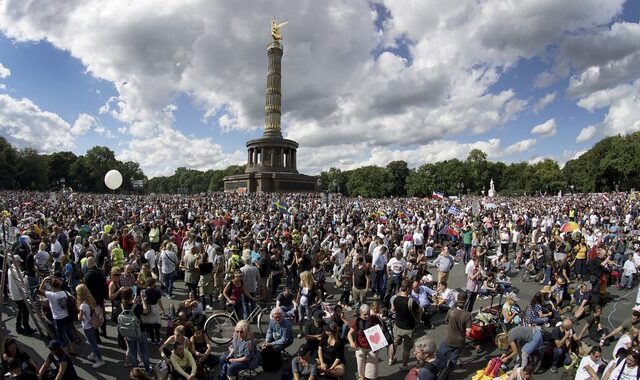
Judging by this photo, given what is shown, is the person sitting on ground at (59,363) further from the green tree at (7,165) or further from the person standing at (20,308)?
the green tree at (7,165)

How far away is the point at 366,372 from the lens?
5.93 meters

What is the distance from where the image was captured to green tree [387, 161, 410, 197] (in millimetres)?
104738

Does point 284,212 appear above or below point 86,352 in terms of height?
above

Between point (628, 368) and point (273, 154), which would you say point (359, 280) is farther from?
point (273, 154)

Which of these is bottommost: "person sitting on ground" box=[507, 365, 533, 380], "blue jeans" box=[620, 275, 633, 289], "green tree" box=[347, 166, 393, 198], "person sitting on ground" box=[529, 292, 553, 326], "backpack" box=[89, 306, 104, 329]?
"blue jeans" box=[620, 275, 633, 289]

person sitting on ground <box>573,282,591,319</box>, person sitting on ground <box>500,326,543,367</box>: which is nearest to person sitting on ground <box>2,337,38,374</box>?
person sitting on ground <box>500,326,543,367</box>

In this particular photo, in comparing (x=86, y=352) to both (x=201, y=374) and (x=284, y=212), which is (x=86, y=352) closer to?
(x=201, y=374)

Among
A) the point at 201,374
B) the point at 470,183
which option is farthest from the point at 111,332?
the point at 470,183

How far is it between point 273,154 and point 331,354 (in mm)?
62040

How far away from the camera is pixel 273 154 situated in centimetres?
6675

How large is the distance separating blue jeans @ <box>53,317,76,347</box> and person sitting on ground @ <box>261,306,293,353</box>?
369 centimetres

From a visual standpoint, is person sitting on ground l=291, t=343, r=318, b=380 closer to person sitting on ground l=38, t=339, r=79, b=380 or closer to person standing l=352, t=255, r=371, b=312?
person sitting on ground l=38, t=339, r=79, b=380

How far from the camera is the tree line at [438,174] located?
72894mm

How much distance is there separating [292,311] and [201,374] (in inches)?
93.0
